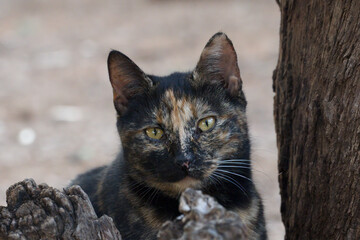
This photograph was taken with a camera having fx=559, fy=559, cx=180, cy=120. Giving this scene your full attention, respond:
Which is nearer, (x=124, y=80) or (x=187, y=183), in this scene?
(x=187, y=183)

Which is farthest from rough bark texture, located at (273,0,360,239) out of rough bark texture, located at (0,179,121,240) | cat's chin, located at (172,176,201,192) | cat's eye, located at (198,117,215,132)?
rough bark texture, located at (0,179,121,240)

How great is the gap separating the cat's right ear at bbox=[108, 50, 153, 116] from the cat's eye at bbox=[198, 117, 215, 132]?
41cm

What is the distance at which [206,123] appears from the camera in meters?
3.28

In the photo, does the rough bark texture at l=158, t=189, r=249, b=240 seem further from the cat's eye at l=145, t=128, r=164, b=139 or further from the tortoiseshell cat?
the cat's eye at l=145, t=128, r=164, b=139

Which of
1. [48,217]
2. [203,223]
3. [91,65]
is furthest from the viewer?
Answer: [91,65]

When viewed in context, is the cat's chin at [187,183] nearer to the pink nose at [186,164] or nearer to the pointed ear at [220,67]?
the pink nose at [186,164]

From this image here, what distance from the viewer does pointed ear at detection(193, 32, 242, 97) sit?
3.35 metres

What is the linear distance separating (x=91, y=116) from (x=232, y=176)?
475cm

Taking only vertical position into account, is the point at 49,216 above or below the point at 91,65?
below

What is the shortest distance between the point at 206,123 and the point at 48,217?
3.81 ft

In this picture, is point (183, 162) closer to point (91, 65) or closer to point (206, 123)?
point (206, 123)

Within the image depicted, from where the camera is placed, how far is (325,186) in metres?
3.11

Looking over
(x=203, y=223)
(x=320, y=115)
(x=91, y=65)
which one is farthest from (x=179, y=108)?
(x=91, y=65)

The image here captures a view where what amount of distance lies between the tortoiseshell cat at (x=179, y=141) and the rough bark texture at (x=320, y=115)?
270 millimetres
